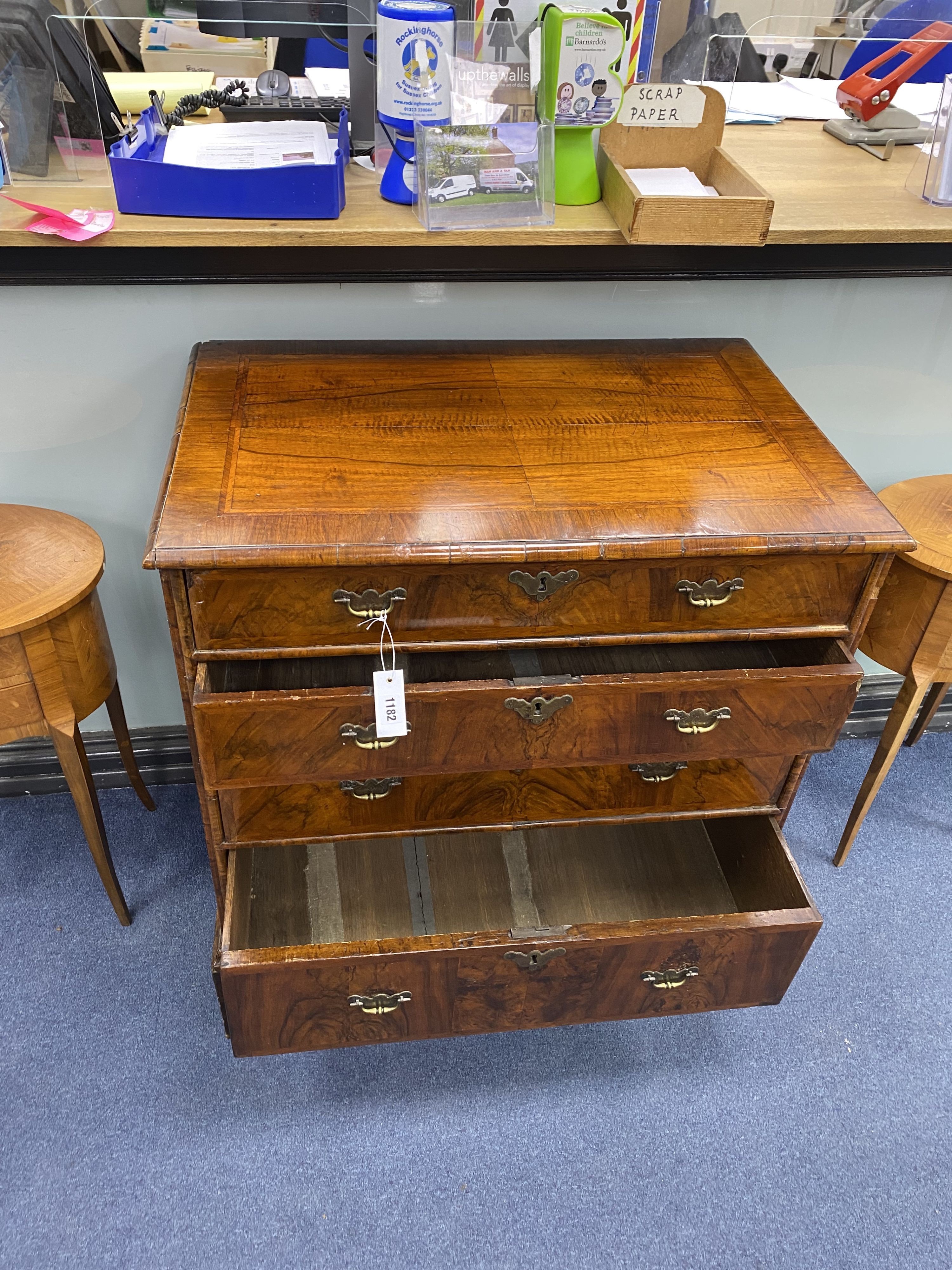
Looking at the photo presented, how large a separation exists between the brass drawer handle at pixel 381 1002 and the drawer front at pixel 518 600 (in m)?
0.46

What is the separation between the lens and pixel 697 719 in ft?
4.19

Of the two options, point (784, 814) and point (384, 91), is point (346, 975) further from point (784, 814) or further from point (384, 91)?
point (384, 91)

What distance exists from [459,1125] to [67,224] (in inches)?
52.8

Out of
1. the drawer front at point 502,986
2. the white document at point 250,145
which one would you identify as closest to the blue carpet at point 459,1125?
the drawer front at point 502,986

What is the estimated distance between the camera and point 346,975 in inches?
49.4

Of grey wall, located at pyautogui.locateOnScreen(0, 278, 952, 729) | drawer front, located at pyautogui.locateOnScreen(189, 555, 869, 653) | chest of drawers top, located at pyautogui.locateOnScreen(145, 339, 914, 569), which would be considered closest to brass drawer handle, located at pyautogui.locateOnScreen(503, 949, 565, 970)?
drawer front, located at pyautogui.locateOnScreen(189, 555, 869, 653)

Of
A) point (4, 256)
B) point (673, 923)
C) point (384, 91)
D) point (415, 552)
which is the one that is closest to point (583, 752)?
point (673, 923)

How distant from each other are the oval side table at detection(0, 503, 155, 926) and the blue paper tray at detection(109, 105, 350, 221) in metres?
0.48

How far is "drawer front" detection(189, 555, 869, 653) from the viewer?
1150 mm

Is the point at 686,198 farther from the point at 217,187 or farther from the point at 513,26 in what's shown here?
the point at 217,187

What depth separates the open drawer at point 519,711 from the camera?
118cm

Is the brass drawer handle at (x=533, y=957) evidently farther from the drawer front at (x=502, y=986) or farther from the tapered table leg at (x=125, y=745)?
the tapered table leg at (x=125, y=745)

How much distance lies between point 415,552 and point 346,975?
548 millimetres

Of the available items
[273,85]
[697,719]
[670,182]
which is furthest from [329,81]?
[697,719]
